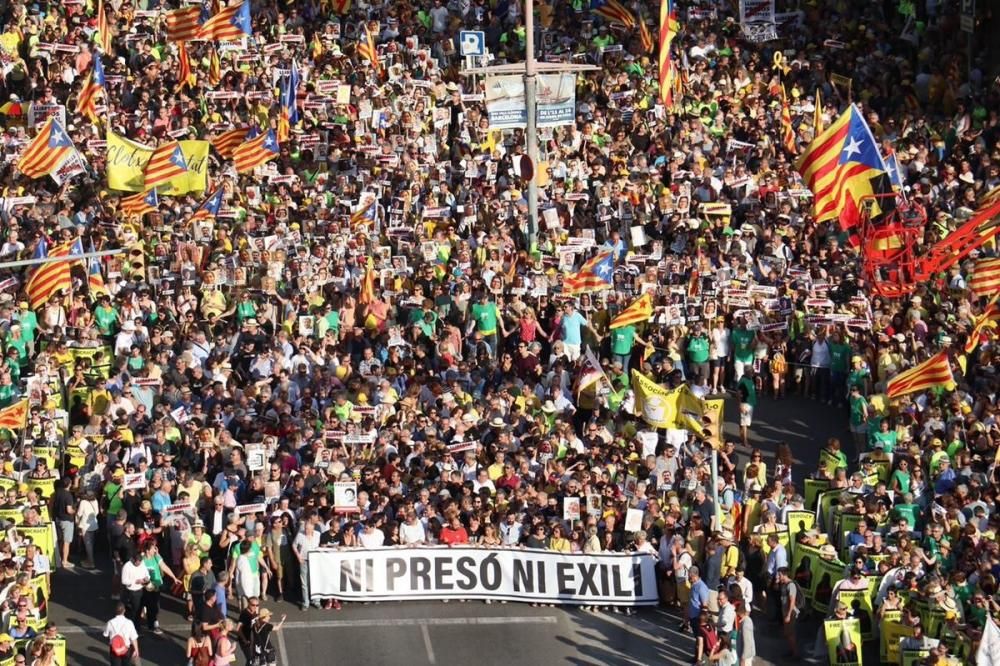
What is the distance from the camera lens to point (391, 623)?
32344 millimetres

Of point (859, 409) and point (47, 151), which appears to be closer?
point (859, 409)

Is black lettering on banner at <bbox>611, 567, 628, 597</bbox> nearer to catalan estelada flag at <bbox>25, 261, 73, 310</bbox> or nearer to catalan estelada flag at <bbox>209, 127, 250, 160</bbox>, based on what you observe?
catalan estelada flag at <bbox>25, 261, 73, 310</bbox>

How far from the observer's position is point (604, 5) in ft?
153

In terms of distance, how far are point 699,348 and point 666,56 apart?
7.32 m

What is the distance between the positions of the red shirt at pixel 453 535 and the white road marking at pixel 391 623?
3.28 ft

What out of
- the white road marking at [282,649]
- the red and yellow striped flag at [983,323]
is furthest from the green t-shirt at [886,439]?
the white road marking at [282,649]

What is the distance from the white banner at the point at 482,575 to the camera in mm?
32531

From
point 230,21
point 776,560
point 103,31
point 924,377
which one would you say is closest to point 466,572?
point 776,560

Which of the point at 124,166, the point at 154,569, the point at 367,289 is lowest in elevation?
the point at 154,569

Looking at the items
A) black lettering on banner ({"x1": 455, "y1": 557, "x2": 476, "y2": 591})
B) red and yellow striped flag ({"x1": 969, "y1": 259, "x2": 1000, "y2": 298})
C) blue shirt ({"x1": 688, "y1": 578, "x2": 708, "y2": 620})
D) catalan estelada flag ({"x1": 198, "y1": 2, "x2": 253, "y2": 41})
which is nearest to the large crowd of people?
blue shirt ({"x1": 688, "y1": 578, "x2": 708, "y2": 620})

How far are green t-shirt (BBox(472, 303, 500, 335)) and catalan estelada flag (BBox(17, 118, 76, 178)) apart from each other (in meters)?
7.66

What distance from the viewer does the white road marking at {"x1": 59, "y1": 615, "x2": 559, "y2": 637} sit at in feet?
105

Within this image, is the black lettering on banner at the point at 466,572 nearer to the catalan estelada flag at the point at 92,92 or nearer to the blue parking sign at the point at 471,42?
the catalan estelada flag at the point at 92,92

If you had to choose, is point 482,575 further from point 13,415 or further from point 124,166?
point 124,166
